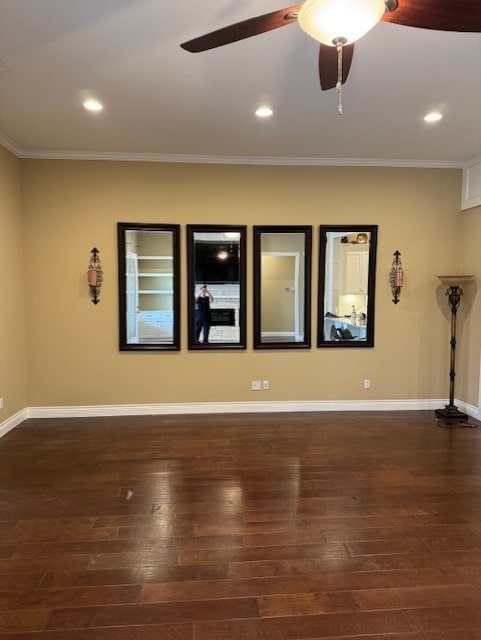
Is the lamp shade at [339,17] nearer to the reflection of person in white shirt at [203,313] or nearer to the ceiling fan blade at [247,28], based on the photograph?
the ceiling fan blade at [247,28]

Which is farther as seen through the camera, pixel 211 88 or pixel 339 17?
pixel 211 88

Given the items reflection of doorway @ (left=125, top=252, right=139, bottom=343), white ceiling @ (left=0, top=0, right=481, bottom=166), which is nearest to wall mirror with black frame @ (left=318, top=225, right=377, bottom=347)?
white ceiling @ (left=0, top=0, right=481, bottom=166)

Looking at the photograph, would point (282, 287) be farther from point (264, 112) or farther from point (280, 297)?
point (264, 112)

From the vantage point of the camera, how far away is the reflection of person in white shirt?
481 cm

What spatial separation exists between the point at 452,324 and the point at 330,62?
141 inches

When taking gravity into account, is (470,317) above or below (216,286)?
below

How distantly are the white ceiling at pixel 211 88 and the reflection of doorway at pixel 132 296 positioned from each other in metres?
1.25

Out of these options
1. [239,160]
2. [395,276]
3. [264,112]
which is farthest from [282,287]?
[264,112]

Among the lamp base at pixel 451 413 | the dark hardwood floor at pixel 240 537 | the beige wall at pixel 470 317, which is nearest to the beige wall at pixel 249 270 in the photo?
the beige wall at pixel 470 317

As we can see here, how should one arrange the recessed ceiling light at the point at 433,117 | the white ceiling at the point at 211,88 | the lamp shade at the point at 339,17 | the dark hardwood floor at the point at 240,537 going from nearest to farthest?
the lamp shade at the point at 339,17, the dark hardwood floor at the point at 240,537, the white ceiling at the point at 211,88, the recessed ceiling light at the point at 433,117

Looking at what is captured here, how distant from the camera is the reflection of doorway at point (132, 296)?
4.73 meters

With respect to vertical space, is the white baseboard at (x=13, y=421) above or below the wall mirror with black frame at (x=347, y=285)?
below

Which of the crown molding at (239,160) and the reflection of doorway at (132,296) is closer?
the crown molding at (239,160)

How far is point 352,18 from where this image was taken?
1.63 metres
